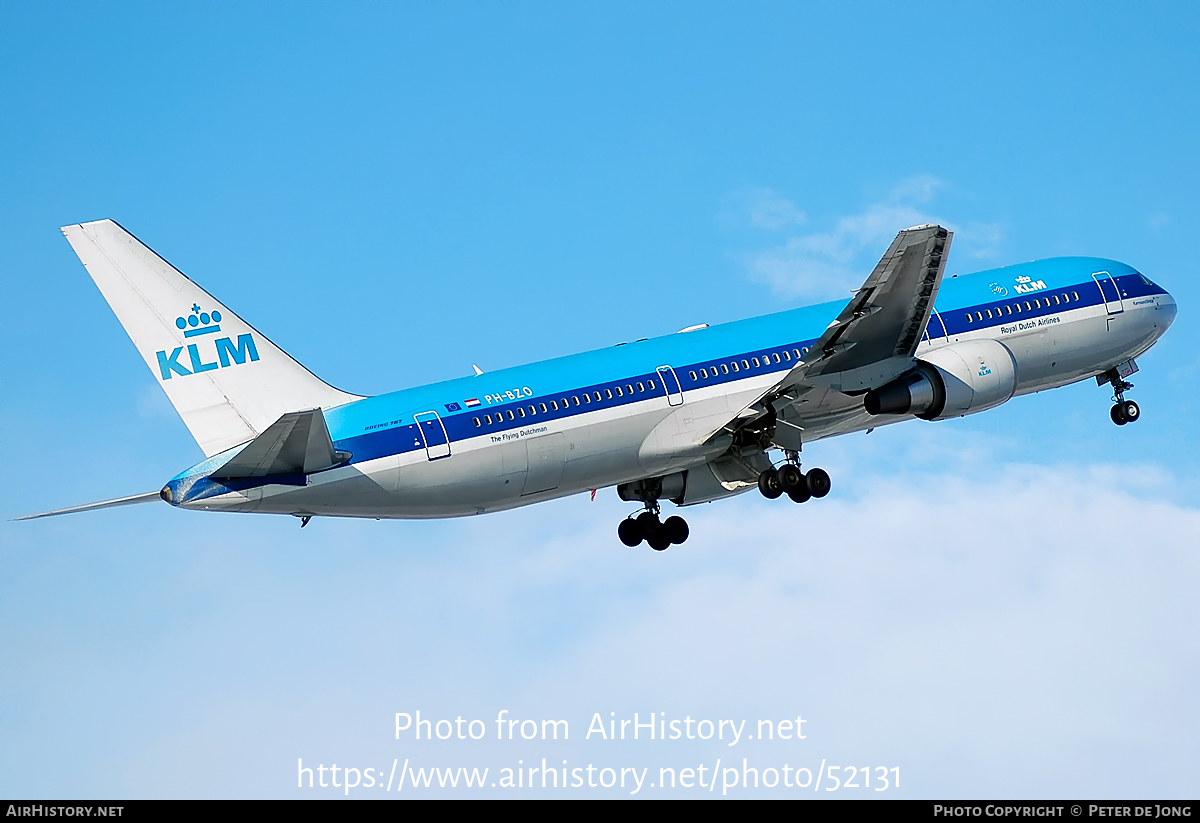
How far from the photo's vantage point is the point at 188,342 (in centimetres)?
3347

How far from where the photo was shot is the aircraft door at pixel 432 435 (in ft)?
111

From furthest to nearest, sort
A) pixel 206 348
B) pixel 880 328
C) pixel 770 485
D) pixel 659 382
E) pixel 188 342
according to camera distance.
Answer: pixel 770 485 < pixel 659 382 < pixel 880 328 < pixel 206 348 < pixel 188 342

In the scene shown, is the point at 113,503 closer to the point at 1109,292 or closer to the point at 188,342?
the point at 188,342

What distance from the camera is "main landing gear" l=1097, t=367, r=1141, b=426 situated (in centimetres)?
4362

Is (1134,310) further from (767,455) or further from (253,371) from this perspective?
(253,371)

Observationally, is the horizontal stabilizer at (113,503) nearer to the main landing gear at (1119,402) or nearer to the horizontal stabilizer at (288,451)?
the horizontal stabilizer at (288,451)

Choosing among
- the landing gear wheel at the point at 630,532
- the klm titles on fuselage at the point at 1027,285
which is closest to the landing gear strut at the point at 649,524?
the landing gear wheel at the point at 630,532

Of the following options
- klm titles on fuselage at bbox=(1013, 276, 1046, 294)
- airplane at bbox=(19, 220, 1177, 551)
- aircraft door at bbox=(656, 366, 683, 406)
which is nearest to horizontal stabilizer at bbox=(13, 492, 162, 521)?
airplane at bbox=(19, 220, 1177, 551)

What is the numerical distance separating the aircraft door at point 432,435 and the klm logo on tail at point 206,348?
147 inches

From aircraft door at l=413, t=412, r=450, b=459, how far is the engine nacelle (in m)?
10.4

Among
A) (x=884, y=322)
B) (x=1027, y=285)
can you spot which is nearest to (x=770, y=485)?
(x=884, y=322)

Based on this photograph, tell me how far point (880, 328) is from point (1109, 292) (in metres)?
9.02

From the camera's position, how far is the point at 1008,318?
40.6 metres
